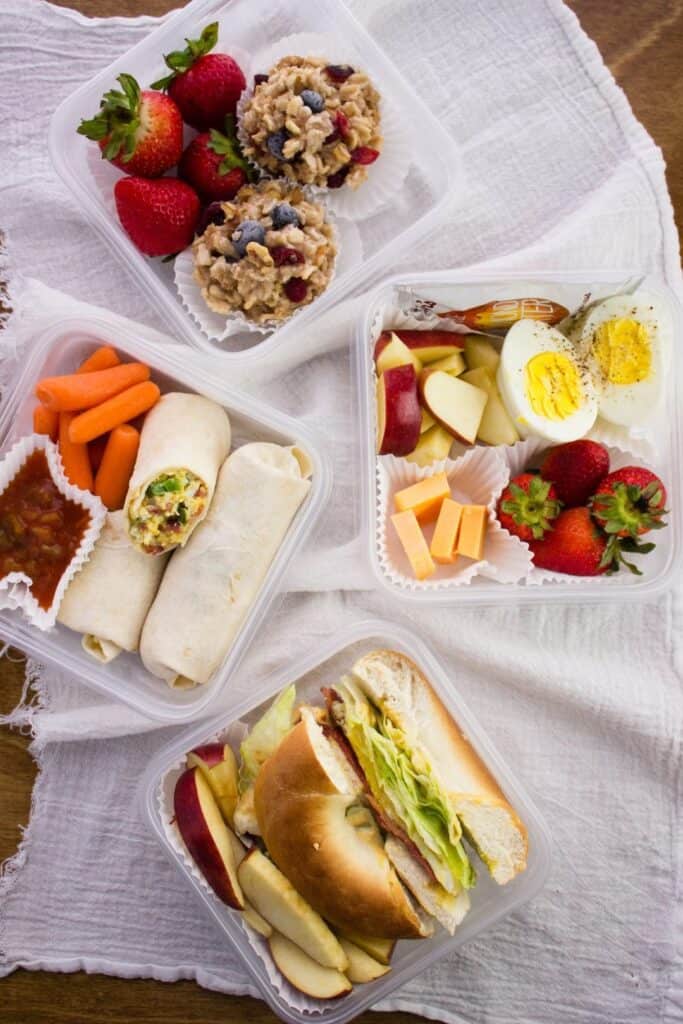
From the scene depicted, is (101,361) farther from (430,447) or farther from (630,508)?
(630,508)

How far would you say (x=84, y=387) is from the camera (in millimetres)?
1469

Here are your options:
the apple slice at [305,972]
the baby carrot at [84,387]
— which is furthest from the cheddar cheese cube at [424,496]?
the apple slice at [305,972]

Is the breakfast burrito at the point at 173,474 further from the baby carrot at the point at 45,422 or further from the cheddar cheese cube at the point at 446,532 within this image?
the cheddar cheese cube at the point at 446,532

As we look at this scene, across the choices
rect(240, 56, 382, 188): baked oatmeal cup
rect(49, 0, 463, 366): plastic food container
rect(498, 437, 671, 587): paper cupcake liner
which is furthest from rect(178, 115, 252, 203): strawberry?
rect(498, 437, 671, 587): paper cupcake liner

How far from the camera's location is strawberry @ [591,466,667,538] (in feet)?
4.82

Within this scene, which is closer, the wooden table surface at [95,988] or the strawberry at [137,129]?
the strawberry at [137,129]

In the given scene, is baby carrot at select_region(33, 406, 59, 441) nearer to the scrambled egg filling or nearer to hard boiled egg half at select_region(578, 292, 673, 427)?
the scrambled egg filling

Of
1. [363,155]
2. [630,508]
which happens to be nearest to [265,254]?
[363,155]

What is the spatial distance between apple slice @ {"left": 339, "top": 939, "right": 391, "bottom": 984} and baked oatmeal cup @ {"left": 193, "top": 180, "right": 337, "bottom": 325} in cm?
99

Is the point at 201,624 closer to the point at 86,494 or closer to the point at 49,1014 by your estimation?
the point at 86,494

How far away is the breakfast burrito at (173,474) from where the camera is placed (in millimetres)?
1438

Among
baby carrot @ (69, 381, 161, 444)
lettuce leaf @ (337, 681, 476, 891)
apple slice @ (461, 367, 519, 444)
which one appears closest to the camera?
lettuce leaf @ (337, 681, 476, 891)

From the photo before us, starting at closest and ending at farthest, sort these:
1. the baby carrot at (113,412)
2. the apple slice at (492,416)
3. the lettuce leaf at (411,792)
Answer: the lettuce leaf at (411,792) < the baby carrot at (113,412) < the apple slice at (492,416)

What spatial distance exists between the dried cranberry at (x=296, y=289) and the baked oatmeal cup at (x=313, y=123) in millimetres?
175
